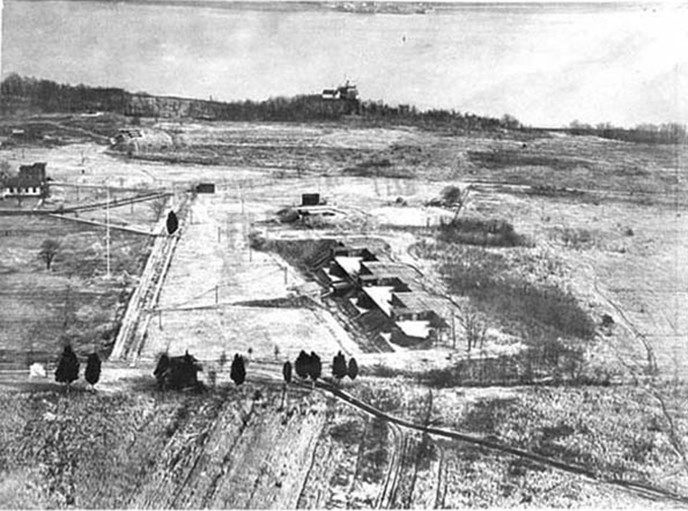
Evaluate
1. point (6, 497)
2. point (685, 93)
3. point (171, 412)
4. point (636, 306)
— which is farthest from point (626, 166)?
point (6, 497)

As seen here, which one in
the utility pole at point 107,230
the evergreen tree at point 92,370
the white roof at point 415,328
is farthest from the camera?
the utility pole at point 107,230

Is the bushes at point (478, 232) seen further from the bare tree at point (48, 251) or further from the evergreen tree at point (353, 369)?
the bare tree at point (48, 251)

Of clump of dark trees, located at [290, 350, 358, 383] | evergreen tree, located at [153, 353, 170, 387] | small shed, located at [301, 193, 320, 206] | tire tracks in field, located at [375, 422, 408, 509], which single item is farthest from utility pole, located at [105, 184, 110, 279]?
tire tracks in field, located at [375, 422, 408, 509]

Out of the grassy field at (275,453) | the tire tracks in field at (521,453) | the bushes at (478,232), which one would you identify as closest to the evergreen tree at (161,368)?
the grassy field at (275,453)

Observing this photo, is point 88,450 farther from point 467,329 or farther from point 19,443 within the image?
point 467,329

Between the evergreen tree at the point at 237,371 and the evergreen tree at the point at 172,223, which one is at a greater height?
the evergreen tree at the point at 172,223

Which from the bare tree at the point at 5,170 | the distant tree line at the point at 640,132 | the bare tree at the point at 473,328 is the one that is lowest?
the bare tree at the point at 473,328

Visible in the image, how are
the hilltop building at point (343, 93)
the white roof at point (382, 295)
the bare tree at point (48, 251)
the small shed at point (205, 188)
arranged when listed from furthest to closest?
the small shed at point (205, 188)
the hilltop building at point (343, 93)
the bare tree at point (48, 251)
the white roof at point (382, 295)
